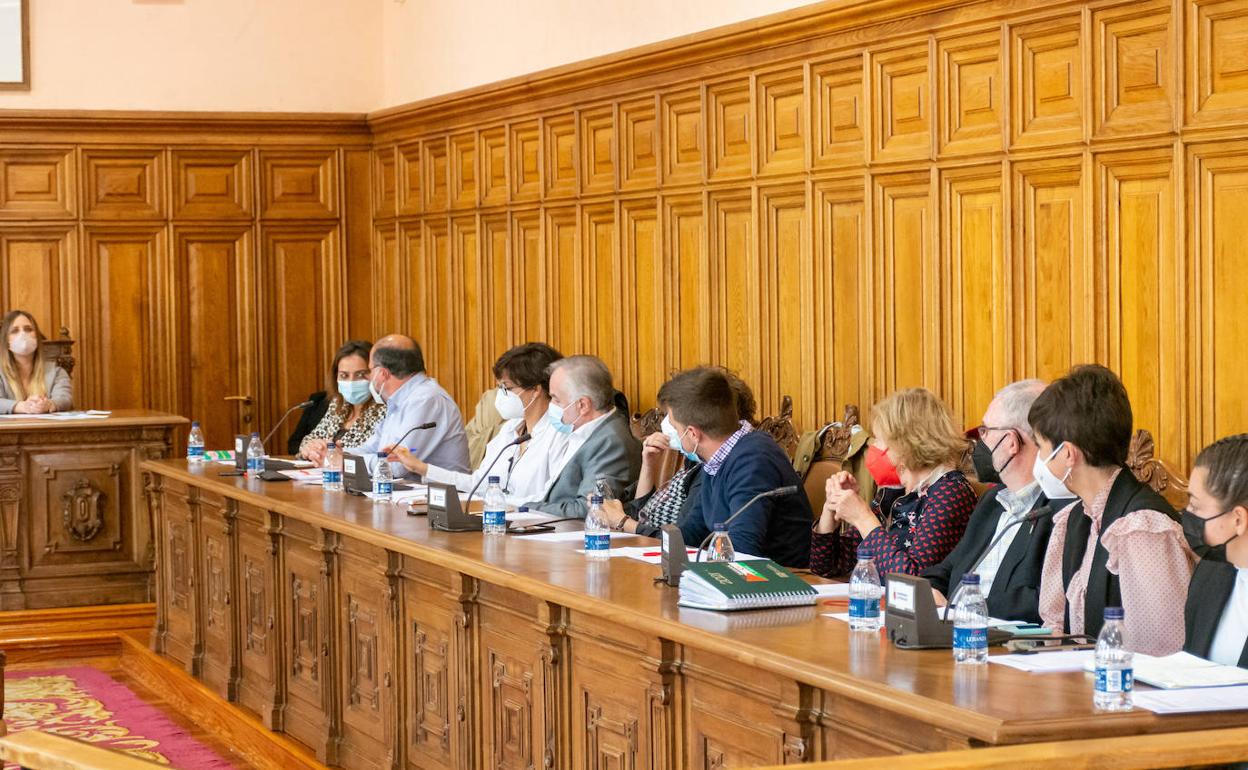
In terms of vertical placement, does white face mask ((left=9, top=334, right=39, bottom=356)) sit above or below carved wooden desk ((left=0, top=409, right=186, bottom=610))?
above

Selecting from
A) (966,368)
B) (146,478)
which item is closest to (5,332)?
(146,478)

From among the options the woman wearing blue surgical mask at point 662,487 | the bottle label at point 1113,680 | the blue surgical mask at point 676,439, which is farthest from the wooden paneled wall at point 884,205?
the bottle label at point 1113,680

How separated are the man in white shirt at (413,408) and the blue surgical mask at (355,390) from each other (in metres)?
0.31

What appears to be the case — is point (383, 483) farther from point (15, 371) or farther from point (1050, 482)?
point (15, 371)

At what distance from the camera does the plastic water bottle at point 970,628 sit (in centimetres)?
321

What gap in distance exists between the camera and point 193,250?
34.9 feet

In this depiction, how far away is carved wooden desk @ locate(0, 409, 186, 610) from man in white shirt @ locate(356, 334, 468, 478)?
159 cm

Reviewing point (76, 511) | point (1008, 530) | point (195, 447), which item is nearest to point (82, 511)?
point (76, 511)

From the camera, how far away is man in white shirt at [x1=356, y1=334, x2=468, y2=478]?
759cm

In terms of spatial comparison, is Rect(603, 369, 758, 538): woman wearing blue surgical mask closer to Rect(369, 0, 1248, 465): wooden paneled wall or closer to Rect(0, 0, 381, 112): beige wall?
Rect(369, 0, 1248, 465): wooden paneled wall

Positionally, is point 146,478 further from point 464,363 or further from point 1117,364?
point 1117,364

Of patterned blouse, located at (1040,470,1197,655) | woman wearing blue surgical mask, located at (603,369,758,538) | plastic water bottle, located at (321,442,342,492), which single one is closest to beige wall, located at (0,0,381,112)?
plastic water bottle, located at (321,442,342,492)

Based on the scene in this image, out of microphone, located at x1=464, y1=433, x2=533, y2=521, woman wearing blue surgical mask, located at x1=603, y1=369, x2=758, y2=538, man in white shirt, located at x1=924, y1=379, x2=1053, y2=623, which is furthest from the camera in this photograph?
woman wearing blue surgical mask, located at x1=603, y1=369, x2=758, y2=538

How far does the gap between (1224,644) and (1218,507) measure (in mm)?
270
